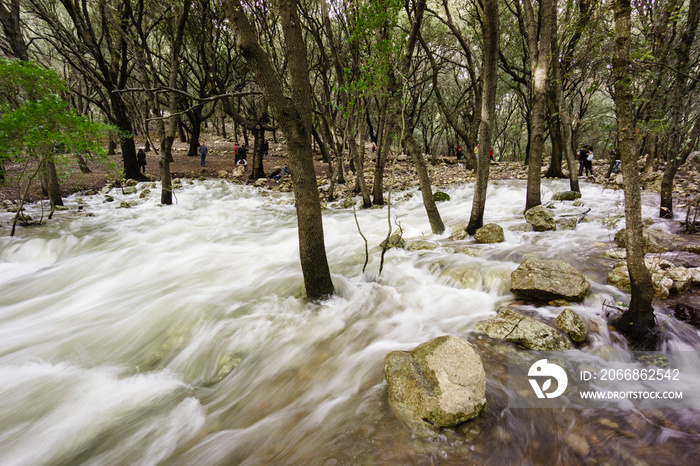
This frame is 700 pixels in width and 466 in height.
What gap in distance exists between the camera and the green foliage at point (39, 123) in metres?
6.65

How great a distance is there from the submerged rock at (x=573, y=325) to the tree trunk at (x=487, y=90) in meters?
3.85

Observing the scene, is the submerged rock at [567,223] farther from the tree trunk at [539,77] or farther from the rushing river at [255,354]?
the tree trunk at [539,77]

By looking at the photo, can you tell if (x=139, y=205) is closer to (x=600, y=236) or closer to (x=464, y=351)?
(x=464, y=351)

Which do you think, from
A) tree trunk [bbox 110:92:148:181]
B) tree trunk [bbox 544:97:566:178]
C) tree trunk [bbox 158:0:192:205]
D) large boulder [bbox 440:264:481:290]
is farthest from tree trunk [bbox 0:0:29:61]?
tree trunk [bbox 544:97:566:178]

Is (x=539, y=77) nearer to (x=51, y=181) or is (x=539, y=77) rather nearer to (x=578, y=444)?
(x=578, y=444)

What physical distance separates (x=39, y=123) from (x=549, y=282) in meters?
11.0

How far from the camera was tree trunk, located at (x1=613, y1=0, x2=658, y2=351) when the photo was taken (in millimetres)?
2916

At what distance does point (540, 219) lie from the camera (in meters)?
7.46

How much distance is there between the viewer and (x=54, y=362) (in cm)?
387

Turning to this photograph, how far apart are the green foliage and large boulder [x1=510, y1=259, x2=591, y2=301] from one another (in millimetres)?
9940

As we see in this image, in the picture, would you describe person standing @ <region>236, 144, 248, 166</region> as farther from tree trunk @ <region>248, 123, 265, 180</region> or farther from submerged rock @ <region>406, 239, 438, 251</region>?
submerged rock @ <region>406, 239, 438, 251</region>

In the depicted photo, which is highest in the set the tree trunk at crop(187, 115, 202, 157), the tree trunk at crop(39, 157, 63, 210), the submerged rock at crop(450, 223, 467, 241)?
the tree trunk at crop(187, 115, 202, 157)

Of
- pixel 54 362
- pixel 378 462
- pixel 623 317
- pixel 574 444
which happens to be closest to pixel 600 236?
pixel 623 317

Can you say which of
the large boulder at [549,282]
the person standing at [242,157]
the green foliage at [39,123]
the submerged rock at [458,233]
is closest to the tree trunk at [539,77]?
the submerged rock at [458,233]
